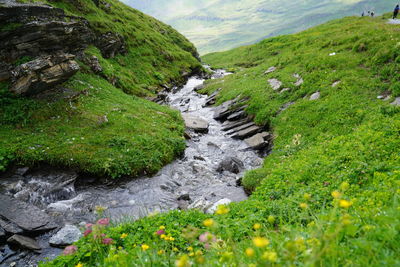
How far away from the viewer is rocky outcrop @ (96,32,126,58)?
31.6 m

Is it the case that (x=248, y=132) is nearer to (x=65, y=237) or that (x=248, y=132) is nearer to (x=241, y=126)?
(x=241, y=126)

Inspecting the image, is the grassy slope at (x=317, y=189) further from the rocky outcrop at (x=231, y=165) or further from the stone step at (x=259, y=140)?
the rocky outcrop at (x=231, y=165)

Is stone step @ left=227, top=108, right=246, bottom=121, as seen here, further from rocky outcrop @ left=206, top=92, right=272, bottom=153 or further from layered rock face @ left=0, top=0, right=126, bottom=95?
layered rock face @ left=0, top=0, right=126, bottom=95

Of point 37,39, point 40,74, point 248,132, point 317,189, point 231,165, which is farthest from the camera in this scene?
point 248,132

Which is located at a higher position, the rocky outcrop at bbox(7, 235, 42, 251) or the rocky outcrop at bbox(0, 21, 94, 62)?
the rocky outcrop at bbox(0, 21, 94, 62)

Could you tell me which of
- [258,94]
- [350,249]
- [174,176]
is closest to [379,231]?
[350,249]

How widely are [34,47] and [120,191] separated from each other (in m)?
14.0

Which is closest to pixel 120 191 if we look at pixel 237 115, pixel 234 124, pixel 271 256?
pixel 271 256

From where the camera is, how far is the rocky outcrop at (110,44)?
1246 inches

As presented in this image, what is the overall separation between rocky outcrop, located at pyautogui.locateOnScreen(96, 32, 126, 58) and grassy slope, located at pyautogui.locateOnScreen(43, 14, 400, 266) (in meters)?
20.3

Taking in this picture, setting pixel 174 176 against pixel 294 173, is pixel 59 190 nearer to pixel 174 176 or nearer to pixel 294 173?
pixel 174 176

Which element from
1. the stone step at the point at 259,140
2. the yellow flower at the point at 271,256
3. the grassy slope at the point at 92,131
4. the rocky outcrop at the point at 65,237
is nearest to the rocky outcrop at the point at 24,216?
the rocky outcrop at the point at 65,237

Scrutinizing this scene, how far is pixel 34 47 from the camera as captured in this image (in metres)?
18.9

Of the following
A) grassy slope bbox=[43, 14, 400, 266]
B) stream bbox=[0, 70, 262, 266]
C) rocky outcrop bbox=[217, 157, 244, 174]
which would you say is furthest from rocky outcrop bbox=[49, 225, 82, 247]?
rocky outcrop bbox=[217, 157, 244, 174]
